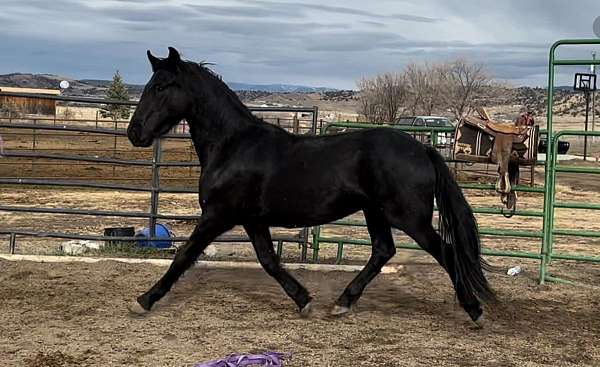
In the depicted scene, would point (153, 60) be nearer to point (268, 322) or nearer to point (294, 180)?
point (294, 180)

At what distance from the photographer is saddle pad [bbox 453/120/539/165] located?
6.14 m

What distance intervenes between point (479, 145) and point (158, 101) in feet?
9.78

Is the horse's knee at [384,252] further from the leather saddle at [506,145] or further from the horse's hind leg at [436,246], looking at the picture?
the leather saddle at [506,145]

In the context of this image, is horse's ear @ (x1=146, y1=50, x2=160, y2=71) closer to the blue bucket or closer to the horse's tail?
the horse's tail

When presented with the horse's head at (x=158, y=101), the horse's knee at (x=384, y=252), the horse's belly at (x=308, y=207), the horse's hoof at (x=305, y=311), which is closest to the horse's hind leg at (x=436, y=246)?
the horse's belly at (x=308, y=207)

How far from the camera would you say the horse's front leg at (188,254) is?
4.70 m

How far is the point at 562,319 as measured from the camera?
4.95 meters

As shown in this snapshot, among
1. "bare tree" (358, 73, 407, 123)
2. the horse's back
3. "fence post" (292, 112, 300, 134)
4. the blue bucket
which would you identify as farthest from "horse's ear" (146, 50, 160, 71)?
"bare tree" (358, 73, 407, 123)

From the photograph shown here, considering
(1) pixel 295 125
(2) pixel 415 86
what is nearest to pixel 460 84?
(2) pixel 415 86

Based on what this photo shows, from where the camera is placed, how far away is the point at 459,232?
181 inches

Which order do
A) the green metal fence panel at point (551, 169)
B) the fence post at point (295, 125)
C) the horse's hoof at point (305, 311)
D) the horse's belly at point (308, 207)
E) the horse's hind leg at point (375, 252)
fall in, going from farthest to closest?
the fence post at point (295, 125) < the green metal fence panel at point (551, 169) < the horse's hind leg at point (375, 252) < the horse's hoof at point (305, 311) < the horse's belly at point (308, 207)

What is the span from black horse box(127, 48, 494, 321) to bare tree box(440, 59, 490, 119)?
133ft

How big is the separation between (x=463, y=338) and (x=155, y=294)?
203cm

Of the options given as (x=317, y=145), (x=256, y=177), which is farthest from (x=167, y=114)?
(x=317, y=145)
